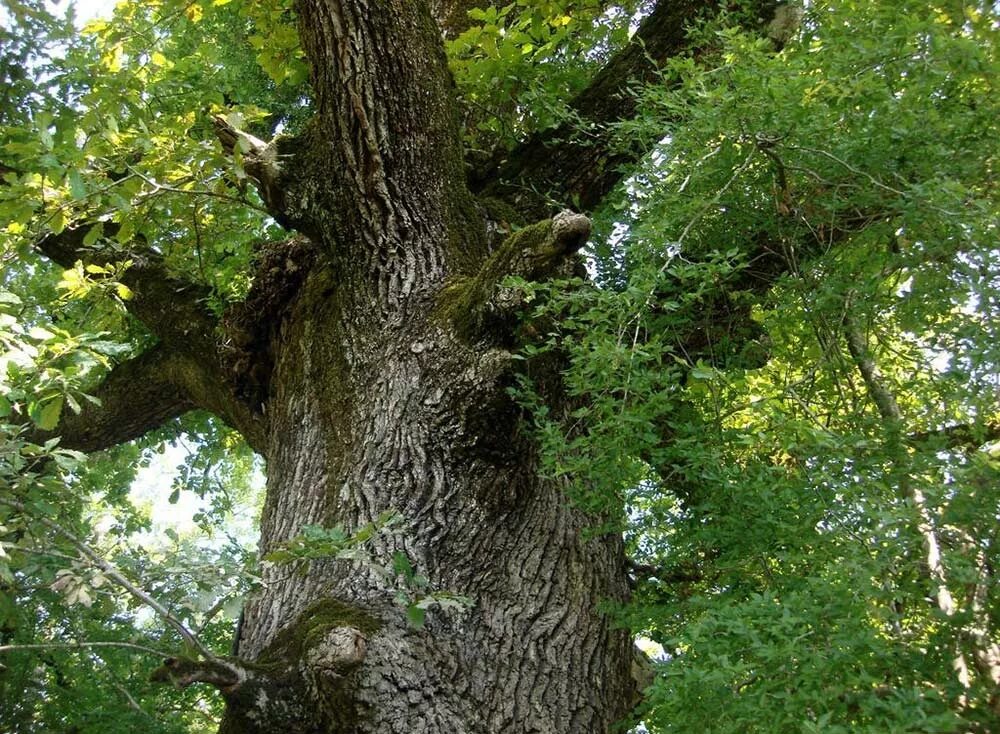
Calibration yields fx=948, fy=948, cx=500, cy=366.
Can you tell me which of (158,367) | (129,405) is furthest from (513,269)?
(129,405)

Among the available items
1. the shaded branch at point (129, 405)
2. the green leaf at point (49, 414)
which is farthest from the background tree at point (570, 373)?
the shaded branch at point (129, 405)

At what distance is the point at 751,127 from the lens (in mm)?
3074

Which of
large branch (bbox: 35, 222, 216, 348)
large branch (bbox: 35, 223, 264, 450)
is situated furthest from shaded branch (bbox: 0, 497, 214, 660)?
large branch (bbox: 35, 222, 216, 348)

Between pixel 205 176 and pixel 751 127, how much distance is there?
2.72m

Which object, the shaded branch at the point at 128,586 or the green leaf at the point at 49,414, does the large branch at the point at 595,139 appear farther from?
the shaded branch at the point at 128,586

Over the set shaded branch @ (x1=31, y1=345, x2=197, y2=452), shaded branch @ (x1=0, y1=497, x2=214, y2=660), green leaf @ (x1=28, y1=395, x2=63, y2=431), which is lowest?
shaded branch @ (x1=0, y1=497, x2=214, y2=660)

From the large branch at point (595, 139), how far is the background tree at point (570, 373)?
2cm

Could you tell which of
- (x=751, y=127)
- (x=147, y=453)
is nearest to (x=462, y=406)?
(x=751, y=127)

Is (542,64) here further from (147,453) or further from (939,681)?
(147,453)

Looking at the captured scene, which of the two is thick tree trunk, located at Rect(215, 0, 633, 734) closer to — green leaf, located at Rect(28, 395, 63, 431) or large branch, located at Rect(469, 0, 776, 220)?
large branch, located at Rect(469, 0, 776, 220)

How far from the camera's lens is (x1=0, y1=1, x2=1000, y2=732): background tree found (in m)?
2.60

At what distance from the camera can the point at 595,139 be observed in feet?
14.5

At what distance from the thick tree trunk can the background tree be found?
1 centimetres

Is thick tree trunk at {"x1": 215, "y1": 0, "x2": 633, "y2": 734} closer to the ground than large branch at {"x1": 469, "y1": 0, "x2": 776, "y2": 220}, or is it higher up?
closer to the ground
